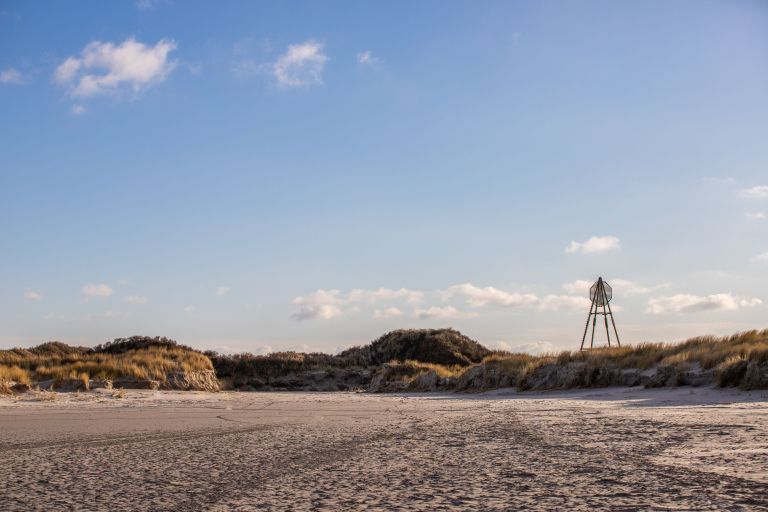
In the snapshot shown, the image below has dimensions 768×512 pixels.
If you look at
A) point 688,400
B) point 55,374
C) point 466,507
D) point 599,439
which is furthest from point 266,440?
point 55,374

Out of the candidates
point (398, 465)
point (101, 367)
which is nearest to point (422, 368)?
point (101, 367)

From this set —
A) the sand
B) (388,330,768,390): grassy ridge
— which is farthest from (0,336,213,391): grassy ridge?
the sand

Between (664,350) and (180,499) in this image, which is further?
(664,350)

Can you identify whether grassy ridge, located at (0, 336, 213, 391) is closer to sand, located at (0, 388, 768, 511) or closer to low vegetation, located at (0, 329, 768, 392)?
low vegetation, located at (0, 329, 768, 392)

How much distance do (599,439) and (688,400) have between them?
18.7 feet

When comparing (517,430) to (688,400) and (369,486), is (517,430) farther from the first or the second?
(688,400)

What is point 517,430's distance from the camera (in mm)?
5387

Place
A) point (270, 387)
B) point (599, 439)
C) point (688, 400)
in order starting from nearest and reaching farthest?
1. point (599, 439)
2. point (688, 400)
3. point (270, 387)

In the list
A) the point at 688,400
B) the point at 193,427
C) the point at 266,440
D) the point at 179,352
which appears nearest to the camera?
the point at 266,440

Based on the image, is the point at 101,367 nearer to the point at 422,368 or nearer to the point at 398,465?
the point at 422,368

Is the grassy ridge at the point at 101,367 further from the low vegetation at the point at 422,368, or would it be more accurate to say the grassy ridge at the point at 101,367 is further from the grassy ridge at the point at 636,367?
the grassy ridge at the point at 636,367

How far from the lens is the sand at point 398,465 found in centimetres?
265

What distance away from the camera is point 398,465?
11.7 feet

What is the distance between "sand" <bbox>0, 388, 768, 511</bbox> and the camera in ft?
8.70
